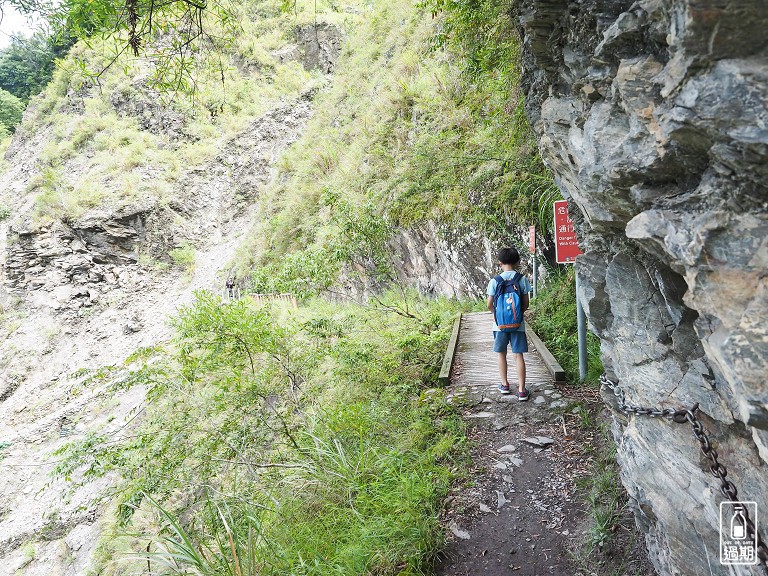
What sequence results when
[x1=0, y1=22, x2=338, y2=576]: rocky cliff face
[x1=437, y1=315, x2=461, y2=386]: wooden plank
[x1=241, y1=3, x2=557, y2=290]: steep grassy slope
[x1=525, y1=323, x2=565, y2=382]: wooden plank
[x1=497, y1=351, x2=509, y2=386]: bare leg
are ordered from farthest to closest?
1. [x1=0, y1=22, x2=338, y2=576]: rocky cliff face
2. [x1=241, y1=3, x2=557, y2=290]: steep grassy slope
3. [x1=437, y1=315, x2=461, y2=386]: wooden plank
4. [x1=525, y1=323, x2=565, y2=382]: wooden plank
5. [x1=497, y1=351, x2=509, y2=386]: bare leg

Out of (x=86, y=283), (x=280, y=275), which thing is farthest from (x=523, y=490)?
(x=86, y=283)

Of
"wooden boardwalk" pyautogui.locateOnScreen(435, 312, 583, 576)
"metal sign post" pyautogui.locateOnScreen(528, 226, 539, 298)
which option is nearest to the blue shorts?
"wooden boardwalk" pyautogui.locateOnScreen(435, 312, 583, 576)

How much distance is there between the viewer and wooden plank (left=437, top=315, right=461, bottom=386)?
19.3 ft

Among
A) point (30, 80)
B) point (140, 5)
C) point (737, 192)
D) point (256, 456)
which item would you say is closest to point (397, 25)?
point (140, 5)

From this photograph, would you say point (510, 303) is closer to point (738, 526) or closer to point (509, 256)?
point (509, 256)

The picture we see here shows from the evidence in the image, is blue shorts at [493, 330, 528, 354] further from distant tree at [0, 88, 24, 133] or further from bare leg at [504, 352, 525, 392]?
distant tree at [0, 88, 24, 133]

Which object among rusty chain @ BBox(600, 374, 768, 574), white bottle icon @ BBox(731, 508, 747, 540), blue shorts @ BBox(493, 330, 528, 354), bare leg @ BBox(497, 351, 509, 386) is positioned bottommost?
bare leg @ BBox(497, 351, 509, 386)

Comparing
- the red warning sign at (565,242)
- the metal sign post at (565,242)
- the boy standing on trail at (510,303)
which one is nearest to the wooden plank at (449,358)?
the boy standing on trail at (510,303)

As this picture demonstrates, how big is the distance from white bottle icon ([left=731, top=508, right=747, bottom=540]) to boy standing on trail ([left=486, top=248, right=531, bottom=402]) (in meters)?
3.10

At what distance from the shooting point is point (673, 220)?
5.47 ft

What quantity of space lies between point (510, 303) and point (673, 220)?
3178 millimetres

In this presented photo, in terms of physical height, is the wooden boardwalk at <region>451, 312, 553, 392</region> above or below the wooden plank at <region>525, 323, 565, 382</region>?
below

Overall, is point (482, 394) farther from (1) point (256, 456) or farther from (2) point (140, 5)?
(2) point (140, 5)

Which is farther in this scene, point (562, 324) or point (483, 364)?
point (562, 324)
